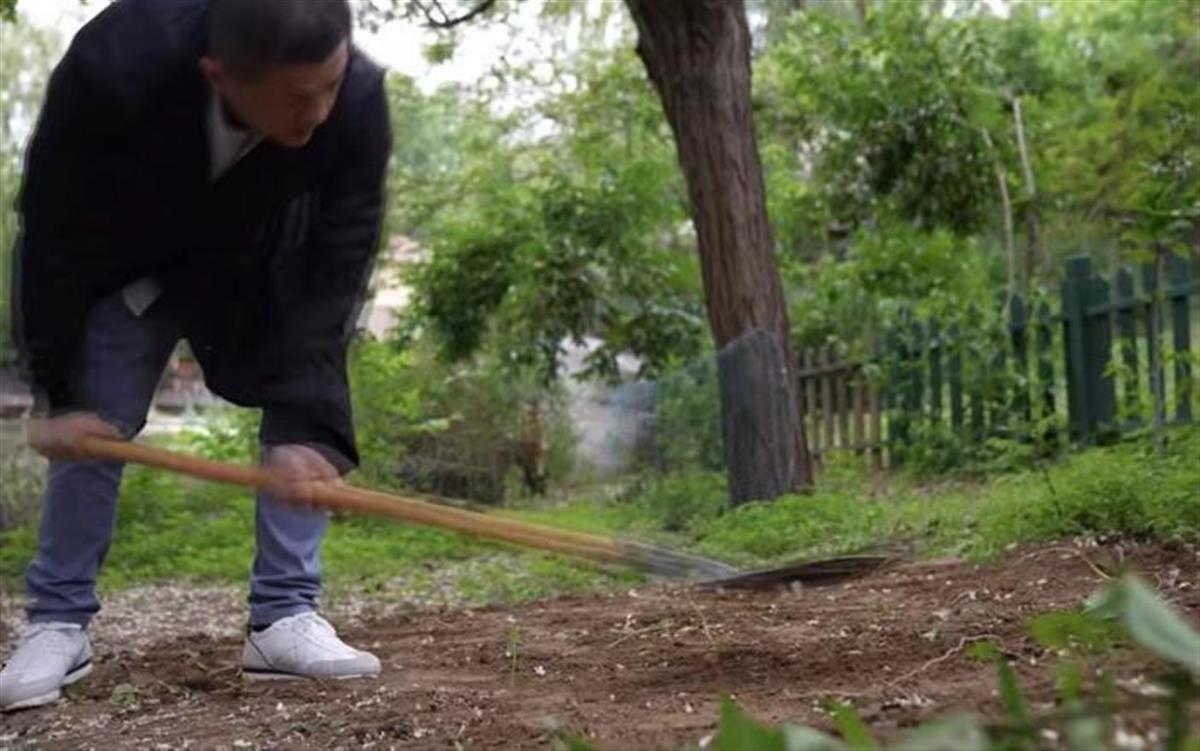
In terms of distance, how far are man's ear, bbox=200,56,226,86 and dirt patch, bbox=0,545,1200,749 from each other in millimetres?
1125

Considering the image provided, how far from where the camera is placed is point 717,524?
27.1 ft

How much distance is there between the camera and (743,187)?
30.6 feet

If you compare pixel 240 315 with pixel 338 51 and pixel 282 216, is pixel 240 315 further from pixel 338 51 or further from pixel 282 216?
pixel 338 51

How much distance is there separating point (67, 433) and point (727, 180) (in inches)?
250

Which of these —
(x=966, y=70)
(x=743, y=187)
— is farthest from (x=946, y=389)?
(x=966, y=70)

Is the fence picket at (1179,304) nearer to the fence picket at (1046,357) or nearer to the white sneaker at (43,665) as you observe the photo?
→ the fence picket at (1046,357)

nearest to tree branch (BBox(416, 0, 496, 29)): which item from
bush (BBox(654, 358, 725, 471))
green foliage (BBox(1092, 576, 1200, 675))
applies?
bush (BBox(654, 358, 725, 471))

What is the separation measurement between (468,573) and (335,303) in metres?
4.20

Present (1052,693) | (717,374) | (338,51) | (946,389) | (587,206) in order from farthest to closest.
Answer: (587,206), (946,389), (717,374), (338,51), (1052,693)

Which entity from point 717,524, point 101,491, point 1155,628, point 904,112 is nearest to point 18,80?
point 904,112

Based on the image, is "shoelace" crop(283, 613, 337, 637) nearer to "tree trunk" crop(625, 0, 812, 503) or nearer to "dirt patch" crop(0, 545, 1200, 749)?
"dirt patch" crop(0, 545, 1200, 749)

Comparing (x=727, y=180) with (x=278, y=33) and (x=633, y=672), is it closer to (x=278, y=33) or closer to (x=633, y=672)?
(x=633, y=672)

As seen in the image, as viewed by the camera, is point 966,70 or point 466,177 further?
point 466,177

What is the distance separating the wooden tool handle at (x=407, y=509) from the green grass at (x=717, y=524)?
1136 millimetres
